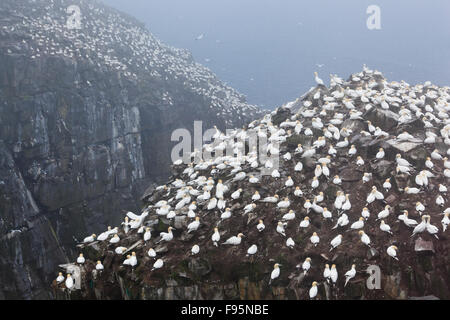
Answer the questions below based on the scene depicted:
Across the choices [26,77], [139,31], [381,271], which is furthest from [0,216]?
[139,31]

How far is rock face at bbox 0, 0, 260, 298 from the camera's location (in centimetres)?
4469

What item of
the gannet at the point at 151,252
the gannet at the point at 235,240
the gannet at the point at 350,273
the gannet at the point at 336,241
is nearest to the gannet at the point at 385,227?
the gannet at the point at 336,241

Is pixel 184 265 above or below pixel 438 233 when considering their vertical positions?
below

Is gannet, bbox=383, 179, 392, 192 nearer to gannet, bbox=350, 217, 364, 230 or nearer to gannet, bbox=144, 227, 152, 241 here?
gannet, bbox=350, 217, 364, 230

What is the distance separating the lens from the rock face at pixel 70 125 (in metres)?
44.7

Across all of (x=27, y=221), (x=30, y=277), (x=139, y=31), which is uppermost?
(x=139, y=31)

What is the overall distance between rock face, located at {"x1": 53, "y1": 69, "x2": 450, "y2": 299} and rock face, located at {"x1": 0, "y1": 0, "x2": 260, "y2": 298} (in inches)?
1095

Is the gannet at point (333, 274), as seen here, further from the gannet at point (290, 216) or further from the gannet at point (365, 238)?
the gannet at point (290, 216)

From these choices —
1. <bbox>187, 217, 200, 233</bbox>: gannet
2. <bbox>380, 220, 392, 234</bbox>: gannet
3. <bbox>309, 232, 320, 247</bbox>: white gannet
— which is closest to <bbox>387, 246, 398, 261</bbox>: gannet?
<bbox>380, 220, 392, 234</bbox>: gannet

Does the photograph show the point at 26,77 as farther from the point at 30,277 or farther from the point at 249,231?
the point at 249,231

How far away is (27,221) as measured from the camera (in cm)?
4462

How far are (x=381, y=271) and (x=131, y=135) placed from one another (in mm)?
48510

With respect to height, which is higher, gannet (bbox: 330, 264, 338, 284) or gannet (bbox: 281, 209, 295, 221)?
gannet (bbox: 281, 209, 295, 221)

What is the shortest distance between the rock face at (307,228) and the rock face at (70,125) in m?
27.8
